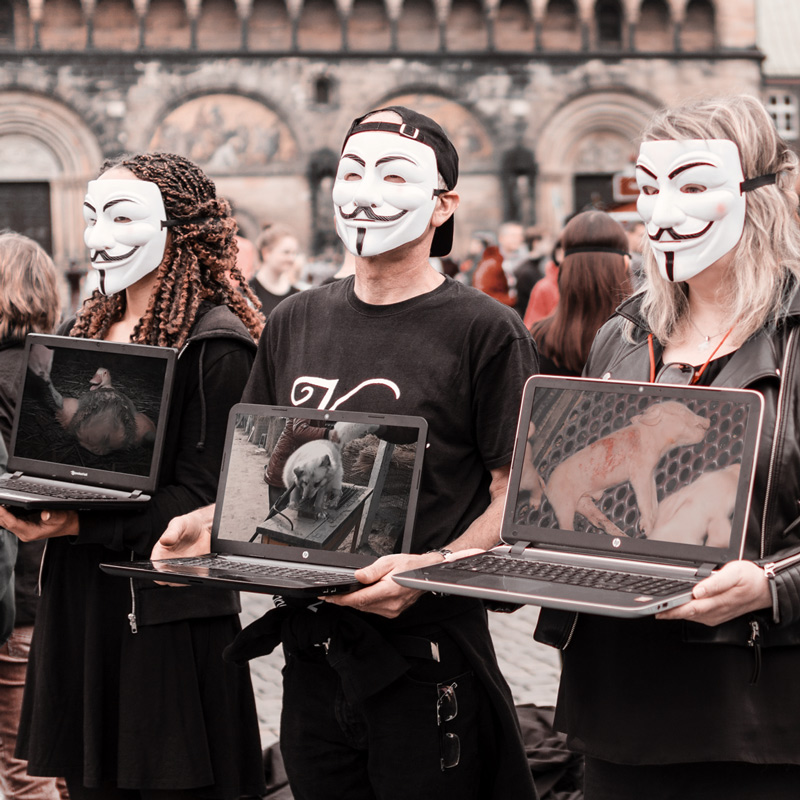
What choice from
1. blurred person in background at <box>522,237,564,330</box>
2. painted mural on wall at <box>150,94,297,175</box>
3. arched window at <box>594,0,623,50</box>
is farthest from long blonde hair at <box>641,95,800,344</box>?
arched window at <box>594,0,623,50</box>

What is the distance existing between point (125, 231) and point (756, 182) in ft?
5.81

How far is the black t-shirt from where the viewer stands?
9.05 ft

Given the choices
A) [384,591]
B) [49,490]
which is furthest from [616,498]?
[49,490]

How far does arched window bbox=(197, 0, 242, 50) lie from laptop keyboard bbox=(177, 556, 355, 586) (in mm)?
32984

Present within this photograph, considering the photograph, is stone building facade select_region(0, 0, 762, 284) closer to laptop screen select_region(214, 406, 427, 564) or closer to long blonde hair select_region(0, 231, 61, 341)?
long blonde hair select_region(0, 231, 61, 341)

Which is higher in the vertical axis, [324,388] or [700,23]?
[700,23]

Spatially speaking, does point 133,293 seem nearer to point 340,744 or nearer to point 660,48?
point 340,744

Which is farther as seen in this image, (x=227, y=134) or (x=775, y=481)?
(x=227, y=134)

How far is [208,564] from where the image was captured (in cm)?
261

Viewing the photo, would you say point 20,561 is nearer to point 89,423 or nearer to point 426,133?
point 89,423

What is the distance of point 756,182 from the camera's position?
8.14ft

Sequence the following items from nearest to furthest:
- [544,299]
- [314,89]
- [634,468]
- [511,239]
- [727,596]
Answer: [727,596], [634,468], [544,299], [511,239], [314,89]

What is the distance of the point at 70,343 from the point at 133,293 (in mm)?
370

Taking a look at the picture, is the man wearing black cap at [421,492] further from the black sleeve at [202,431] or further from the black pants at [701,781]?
the black pants at [701,781]
